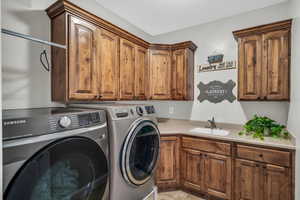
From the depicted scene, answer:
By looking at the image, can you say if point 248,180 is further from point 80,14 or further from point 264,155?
point 80,14

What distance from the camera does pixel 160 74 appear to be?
2.80m

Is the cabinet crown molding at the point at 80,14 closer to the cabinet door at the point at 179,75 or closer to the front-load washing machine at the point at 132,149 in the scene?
the cabinet door at the point at 179,75

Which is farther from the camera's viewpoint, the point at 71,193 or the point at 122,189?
the point at 122,189

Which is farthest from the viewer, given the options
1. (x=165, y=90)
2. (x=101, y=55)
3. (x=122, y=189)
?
(x=165, y=90)

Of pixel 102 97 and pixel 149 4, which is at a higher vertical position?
pixel 149 4

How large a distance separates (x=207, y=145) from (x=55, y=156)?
1785 millimetres

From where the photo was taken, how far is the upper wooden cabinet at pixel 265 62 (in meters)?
1.89

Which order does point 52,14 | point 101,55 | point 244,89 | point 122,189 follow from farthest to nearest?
point 244,89 → point 101,55 → point 52,14 → point 122,189

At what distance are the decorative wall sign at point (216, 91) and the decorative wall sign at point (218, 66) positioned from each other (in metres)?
0.22

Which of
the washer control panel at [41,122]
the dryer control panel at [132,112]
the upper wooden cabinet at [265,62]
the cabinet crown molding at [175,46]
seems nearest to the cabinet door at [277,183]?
the upper wooden cabinet at [265,62]

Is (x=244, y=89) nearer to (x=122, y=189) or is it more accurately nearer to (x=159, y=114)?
(x=159, y=114)

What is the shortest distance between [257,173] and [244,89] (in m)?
1.04

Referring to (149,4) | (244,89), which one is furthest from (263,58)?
(149,4)

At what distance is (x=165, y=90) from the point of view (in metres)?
2.81
